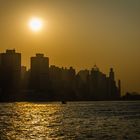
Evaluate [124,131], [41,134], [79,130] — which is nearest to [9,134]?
[41,134]

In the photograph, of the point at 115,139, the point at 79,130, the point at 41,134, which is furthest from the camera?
the point at 79,130

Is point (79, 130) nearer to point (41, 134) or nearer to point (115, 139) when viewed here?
point (41, 134)

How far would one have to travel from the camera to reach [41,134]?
8875 centimetres

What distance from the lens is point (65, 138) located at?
268 feet

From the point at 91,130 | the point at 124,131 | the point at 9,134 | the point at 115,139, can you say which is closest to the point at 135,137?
the point at 115,139

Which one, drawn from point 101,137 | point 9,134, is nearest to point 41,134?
point 9,134

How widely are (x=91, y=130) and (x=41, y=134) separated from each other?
9.73m

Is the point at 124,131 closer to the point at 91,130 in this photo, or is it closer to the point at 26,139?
the point at 91,130

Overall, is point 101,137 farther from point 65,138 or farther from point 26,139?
point 26,139

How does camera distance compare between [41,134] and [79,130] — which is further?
[79,130]

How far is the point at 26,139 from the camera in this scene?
80.6m

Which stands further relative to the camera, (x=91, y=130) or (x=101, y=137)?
(x=91, y=130)

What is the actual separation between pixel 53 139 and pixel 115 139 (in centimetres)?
921

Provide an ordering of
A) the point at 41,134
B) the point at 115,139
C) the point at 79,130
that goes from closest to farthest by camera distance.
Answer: the point at 115,139 → the point at 41,134 → the point at 79,130
